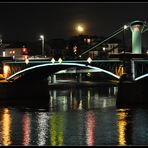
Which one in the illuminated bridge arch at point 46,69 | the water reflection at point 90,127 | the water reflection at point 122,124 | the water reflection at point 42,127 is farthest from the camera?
the illuminated bridge arch at point 46,69

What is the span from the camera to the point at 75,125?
34.2 meters

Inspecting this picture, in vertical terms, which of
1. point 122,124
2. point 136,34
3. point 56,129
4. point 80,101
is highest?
point 136,34

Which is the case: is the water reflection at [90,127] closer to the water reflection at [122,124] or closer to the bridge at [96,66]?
the water reflection at [122,124]

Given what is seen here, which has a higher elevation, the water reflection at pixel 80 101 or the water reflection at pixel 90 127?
the water reflection at pixel 80 101

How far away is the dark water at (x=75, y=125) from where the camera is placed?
29.5 meters

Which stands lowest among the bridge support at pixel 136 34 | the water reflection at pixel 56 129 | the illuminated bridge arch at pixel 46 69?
the water reflection at pixel 56 129

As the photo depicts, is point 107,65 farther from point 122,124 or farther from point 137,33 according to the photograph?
point 122,124

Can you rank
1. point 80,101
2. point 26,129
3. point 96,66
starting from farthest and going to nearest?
point 80,101, point 96,66, point 26,129

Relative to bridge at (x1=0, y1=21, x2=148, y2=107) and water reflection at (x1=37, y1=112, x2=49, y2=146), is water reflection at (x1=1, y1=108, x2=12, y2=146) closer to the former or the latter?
water reflection at (x1=37, y1=112, x2=49, y2=146)

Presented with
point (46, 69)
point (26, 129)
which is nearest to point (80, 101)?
point (46, 69)

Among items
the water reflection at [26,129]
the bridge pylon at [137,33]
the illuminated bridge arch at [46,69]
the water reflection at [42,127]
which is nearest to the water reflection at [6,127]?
the water reflection at [26,129]

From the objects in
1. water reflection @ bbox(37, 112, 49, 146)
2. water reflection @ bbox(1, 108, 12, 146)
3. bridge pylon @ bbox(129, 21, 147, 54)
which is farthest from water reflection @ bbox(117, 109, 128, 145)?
bridge pylon @ bbox(129, 21, 147, 54)

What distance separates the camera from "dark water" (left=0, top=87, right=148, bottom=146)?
2949cm

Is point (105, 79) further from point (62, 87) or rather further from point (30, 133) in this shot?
point (30, 133)
